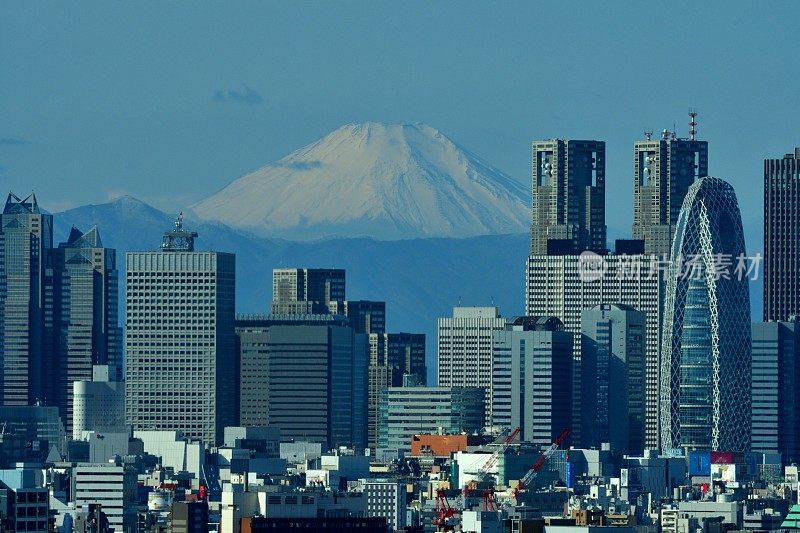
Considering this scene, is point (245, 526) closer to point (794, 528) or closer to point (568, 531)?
point (568, 531)

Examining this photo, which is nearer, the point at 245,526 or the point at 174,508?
the point at 245,526

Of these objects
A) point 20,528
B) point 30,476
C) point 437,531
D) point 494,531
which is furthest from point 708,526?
point 20,528

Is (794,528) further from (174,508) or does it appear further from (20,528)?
(20,528)

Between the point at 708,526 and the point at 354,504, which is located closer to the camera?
the point at 354,504

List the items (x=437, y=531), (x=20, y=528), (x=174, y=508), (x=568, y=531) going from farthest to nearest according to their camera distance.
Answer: (x=174, y=508) → (x=437, y=531) → (x=568, y=531) → (x=20, y=528)

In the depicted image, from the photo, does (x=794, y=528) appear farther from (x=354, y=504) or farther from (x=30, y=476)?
(x=30, y=476)

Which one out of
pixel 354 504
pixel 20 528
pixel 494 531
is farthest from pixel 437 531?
pixel 20 528

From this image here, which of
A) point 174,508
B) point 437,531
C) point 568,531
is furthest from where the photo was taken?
point 174,508

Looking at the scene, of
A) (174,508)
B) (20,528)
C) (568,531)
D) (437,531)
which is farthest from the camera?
(174,508)
